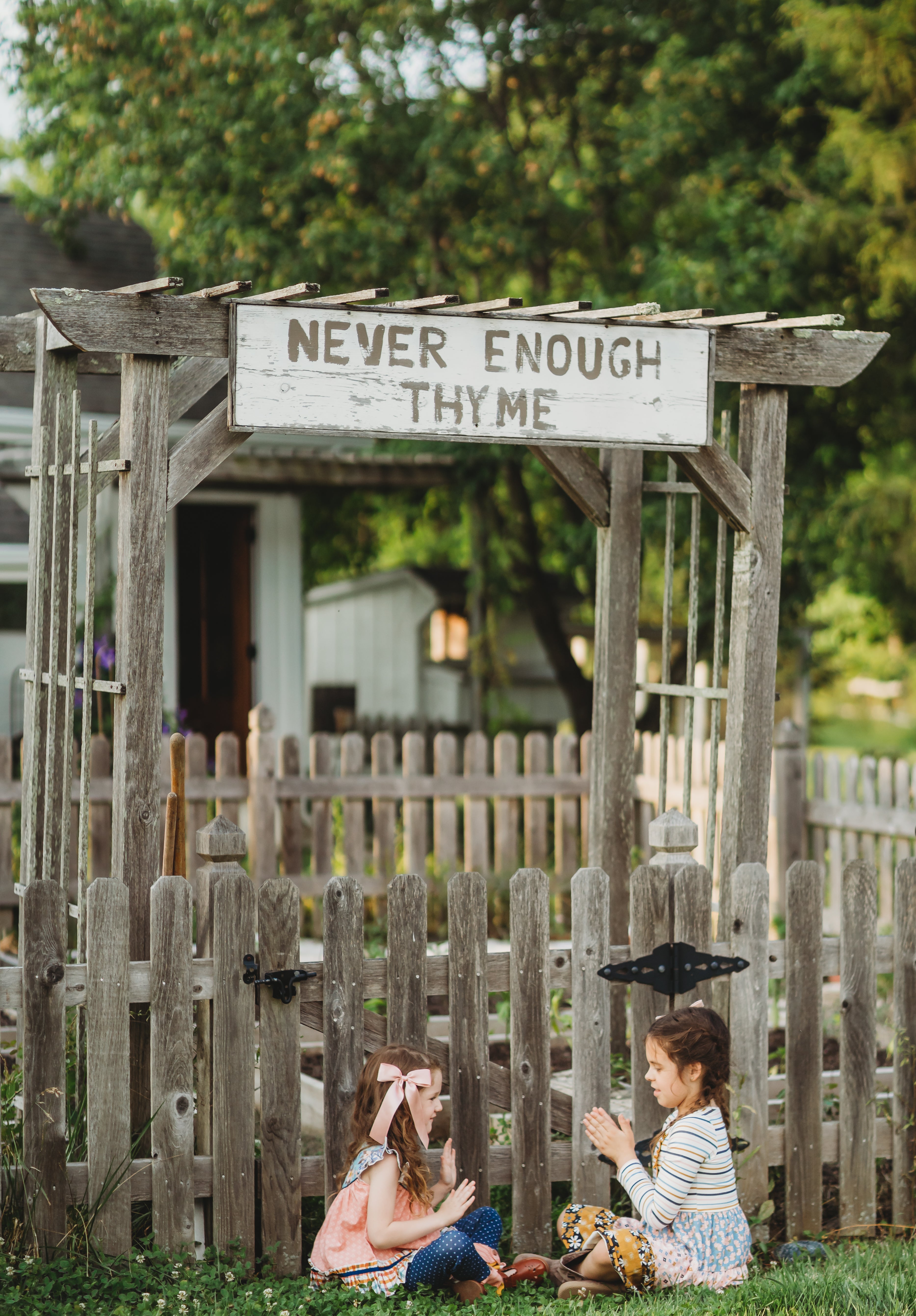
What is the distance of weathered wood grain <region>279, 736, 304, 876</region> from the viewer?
29.5 ft

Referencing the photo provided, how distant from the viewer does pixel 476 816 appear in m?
9.34

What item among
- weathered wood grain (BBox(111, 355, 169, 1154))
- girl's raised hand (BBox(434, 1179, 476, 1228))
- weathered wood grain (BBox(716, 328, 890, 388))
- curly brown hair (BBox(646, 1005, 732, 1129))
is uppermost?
weathered wood grain (BBox(716, 328, 890, 388))

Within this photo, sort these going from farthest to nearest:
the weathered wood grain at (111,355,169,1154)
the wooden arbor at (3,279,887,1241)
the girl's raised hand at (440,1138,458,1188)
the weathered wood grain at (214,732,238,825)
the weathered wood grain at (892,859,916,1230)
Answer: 1. the weathered wood grain at (214,732,238,825)
2. the weathered wood grain at (892,859,916,1230)
3. the weathered wood grain at (111,355,169,1154)
4. the wooden arbor at (3,279,887,1241)
5. the girl's raised hand at (440,1138,458,1188)

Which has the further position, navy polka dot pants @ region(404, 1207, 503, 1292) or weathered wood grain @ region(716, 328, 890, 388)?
weathered wood grain @ region(716, 328, 890, 388)

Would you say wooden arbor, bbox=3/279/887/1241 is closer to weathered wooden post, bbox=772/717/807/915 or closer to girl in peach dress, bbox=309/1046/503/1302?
girl in peach dress, bbox=309/1046/503/1302

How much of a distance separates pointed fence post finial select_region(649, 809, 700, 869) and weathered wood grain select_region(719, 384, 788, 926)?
2.03 ft

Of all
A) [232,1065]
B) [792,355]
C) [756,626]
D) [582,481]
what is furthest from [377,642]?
[232,1065]

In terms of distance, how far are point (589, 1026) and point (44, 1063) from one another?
1.66 meters

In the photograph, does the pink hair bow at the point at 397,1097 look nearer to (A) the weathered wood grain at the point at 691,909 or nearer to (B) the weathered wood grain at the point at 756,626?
(A) the weathered wood grain at the point at 691,909

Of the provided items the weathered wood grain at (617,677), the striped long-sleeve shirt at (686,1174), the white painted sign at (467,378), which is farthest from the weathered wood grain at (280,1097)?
the weathered wood grain at (617,677)

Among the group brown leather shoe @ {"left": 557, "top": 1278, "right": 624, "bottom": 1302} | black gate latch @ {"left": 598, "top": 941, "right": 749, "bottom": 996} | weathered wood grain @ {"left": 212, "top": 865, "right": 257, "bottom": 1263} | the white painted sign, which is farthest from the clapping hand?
the white painted sign

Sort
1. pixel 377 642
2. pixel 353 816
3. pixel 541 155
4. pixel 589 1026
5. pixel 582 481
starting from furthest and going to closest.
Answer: pixel 377 642 → pixel 541 155 → pixel 353 816 → pixel 582 481 → pixel 589 1026

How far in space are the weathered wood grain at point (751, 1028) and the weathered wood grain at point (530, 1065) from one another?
67 cm

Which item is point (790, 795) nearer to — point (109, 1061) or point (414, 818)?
point (414, 818)
